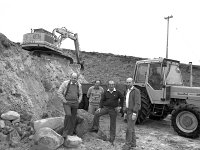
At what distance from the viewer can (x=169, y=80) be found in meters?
9.04

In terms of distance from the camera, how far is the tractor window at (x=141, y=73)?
9.42 metres

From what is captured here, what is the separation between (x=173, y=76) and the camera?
9.22m

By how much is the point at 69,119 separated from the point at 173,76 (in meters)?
4.67

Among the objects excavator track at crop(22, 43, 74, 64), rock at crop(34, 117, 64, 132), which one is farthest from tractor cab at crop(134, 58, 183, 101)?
excavator track at crop(22, 43, 74, 64)

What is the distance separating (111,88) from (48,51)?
24.9ft

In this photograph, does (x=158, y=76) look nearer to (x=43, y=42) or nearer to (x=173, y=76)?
(x=173, y=76)

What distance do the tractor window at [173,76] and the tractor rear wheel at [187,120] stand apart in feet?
4.82

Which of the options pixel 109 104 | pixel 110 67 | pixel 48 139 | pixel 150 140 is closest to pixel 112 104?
pixel 109 104

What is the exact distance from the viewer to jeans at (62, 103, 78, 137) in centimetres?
636

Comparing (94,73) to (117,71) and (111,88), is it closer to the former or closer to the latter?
(117,71)

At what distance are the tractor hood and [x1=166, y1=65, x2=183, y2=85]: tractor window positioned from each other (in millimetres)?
361

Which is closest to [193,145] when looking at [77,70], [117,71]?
[77,70]

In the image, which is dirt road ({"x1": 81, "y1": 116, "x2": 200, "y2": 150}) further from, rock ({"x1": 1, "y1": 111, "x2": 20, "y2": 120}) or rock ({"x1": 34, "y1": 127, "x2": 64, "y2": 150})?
rock ({"x1": 1, "y1": 111, "x2": 20, "y2": 120})

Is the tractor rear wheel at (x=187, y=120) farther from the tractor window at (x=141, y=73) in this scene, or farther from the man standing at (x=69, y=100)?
the man standing at (x=69, y=100)
